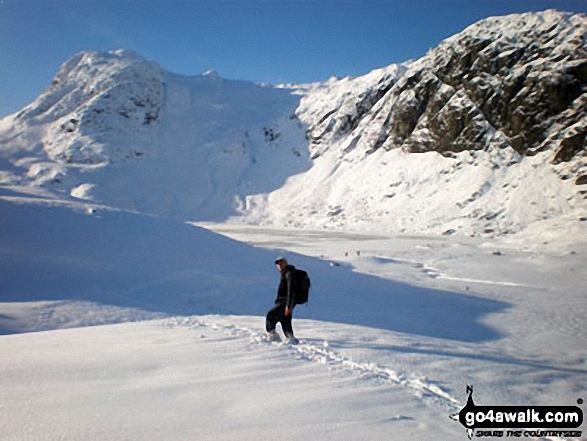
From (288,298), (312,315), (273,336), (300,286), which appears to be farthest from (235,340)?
(312,315)

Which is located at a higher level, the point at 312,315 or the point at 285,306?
the point at 285,306

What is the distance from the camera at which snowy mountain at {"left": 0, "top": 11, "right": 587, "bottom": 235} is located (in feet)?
159

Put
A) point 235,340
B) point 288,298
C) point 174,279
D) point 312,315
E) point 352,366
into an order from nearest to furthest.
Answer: point 352,366 → point 235,340 → point 288,298 → point 312,315 → point 174,279

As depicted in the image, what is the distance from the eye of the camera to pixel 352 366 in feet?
18.4

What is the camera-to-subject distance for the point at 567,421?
4395 mm

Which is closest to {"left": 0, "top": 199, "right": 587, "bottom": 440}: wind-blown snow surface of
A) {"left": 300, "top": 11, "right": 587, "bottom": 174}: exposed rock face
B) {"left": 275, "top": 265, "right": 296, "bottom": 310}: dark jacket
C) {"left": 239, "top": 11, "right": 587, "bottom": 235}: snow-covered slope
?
{"left": 275, "top": 265, "right": 296, "bottom": 310}: dark jacket


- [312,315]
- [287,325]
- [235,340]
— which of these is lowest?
[312,315]

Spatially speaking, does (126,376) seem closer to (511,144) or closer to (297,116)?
(511,144)

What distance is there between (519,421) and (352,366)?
2.14 m

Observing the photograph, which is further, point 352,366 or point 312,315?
point 312,315

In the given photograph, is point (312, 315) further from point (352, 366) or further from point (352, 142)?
point (352, 142)

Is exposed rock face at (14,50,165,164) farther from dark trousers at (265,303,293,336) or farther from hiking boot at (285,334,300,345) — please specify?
hiking boot at (285,334,300,345)

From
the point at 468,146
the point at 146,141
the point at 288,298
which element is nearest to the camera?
the point at 288,298

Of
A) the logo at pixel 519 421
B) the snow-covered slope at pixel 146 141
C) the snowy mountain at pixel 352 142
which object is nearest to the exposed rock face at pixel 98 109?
the snow-covered slope at pixel 146 141
